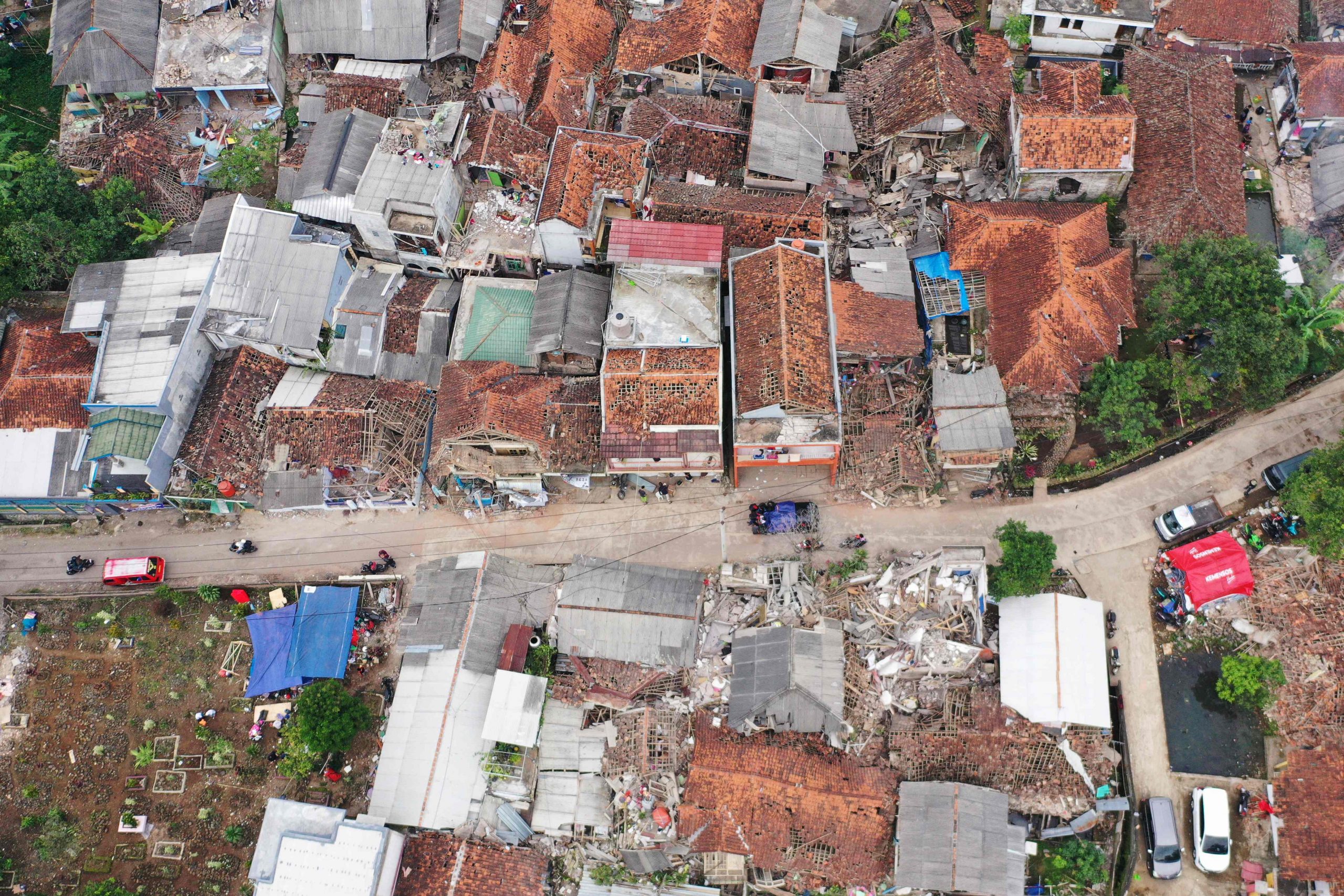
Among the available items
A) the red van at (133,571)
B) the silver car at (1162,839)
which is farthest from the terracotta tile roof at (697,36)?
the silver car at (1162,839)

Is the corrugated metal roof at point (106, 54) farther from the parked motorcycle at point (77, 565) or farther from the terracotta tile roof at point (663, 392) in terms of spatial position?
the terracotta tile roof at point (663, 392)

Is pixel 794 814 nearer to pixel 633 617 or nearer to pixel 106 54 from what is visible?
pixel 633 617

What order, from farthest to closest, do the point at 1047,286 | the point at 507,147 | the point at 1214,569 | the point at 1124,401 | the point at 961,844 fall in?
the point at 507,147 < the point at 1047,286 < the point at 1124,401 < the point at 1214,569 < the point at 961,844

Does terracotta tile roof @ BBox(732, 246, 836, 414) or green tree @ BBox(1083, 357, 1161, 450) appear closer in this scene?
terracotta tile roof @ BBox(732, 246, 836, 414)

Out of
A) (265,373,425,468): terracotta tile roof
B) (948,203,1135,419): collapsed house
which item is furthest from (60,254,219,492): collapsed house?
(948,203,1135,419): collapsed house

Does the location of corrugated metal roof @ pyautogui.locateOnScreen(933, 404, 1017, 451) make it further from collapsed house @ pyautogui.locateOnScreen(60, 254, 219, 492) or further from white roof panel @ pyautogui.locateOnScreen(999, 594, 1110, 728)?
collapsed house @ pyautogui.locateOnScreen(60, 254, 219, 492)

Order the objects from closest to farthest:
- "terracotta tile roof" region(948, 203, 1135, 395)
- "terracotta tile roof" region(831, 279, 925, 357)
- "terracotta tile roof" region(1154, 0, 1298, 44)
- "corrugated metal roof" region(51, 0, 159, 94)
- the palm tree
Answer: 1. the palm tree
2. "terracotta tile roof" region(948, 203, 1135, 395)
3. "terracotta tile roof" region(831, 279, 925, 357)
4. "terracotta tile roof" region(1154, 0, 1298, 44)
5. "corrugated metal roof" region(51, 0, 159, 94)

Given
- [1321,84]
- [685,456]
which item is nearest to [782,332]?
[685,456]
